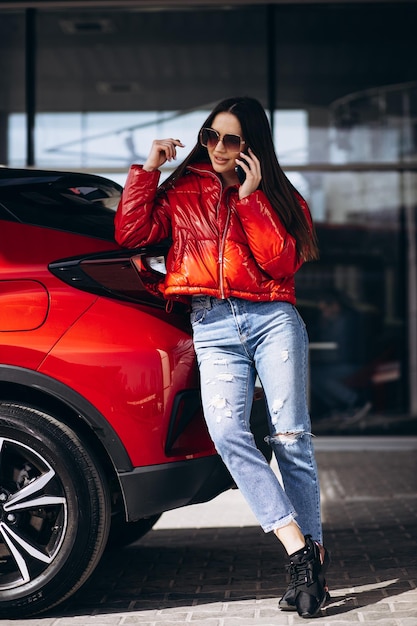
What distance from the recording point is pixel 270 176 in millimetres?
4082

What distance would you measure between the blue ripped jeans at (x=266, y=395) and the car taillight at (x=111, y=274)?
223 millimetres

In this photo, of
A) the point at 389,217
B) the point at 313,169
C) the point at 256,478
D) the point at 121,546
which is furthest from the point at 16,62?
the point at 256,478

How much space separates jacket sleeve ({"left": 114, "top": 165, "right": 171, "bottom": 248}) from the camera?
13.2 feet

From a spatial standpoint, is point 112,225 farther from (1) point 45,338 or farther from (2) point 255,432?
(2) point 255,432

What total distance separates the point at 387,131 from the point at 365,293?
1.45 m

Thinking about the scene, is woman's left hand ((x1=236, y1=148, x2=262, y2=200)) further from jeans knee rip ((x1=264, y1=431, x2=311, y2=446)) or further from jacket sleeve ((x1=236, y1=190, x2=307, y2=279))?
jeans knee rip ((x1=264, y1=431, x2=311, y2=446))

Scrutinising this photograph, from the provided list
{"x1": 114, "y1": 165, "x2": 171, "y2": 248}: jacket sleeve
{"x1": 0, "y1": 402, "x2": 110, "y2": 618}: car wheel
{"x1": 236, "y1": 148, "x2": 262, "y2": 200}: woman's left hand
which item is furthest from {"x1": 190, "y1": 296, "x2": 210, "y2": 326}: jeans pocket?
{"x1": 0, "y1": 402, "x2": 110, "y2": 618}: car wheel

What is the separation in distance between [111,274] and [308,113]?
563 cm

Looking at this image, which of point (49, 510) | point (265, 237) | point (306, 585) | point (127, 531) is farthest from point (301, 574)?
point (127, 531)

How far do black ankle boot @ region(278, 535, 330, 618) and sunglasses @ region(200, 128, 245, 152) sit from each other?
5.11ft

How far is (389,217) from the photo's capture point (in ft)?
30.8

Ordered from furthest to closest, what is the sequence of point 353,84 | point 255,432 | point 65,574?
Answer: 1. point 353,84
2. point 255,432
3. point 65,574

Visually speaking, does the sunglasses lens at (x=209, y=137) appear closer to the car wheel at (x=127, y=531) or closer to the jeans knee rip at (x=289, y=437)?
the jeans knee rip at (x=289, y=437)

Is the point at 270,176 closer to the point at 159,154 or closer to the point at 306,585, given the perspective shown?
the point at 159,154
